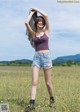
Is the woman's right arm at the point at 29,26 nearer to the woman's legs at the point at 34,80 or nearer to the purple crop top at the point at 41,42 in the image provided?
the purple crop top at the point at 41,42

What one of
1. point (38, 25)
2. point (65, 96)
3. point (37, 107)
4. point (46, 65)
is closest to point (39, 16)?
point (38, 25)

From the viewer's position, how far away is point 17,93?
41.3ft

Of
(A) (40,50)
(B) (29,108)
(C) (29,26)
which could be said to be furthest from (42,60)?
(B) (29,108)

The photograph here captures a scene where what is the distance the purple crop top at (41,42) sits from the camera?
30.8 ft

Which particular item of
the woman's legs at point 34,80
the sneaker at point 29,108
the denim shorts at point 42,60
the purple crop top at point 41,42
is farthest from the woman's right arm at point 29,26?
the sneaker at point 29,108

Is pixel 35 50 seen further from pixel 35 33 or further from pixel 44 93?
pixel 44 93

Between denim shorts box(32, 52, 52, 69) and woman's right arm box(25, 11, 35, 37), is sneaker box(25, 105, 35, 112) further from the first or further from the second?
woman's right arm box(25, 11, 35, 37)

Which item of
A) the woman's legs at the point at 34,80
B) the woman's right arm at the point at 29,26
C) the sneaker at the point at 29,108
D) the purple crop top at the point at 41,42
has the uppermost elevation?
the woman's right arm at the point at 29,26

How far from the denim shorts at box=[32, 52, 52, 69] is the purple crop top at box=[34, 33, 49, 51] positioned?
0.12m

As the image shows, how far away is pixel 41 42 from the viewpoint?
30.8 ft

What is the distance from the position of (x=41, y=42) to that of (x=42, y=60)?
0.37 metres

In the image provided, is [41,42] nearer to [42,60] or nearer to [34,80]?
[42,60]

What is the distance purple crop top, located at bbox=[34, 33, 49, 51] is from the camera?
9.39 m

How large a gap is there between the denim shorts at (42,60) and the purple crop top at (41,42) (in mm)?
123
